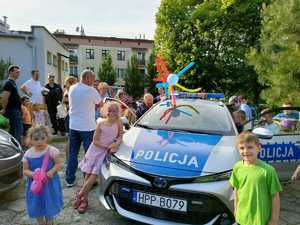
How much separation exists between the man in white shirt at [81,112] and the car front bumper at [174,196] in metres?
1.32

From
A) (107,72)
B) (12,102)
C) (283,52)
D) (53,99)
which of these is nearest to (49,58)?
(53,99)

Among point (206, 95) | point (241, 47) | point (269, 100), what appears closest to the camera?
point (206, 95)

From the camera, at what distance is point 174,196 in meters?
3.41

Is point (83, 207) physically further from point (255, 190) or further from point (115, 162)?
point (255, 190)

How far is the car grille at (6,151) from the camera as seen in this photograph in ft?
14.1

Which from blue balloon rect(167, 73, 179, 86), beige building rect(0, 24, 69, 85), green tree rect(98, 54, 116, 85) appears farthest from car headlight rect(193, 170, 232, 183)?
green tree rect(98, 54, 116, 85)

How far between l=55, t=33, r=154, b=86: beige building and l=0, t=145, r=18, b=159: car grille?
53.9 meters

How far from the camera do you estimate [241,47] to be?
23844mm

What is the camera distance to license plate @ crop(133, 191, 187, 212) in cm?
338

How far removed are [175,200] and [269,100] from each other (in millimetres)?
5831

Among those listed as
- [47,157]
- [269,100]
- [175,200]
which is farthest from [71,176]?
[269,100]

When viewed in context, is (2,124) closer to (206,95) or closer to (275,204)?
(206,95)

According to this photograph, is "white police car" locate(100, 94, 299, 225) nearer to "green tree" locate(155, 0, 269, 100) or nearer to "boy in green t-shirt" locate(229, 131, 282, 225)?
"boy in green t-shirt" locate(229, 131, 282, 225)

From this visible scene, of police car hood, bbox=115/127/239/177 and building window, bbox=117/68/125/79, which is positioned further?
building window, bbox=117/68/125/79
